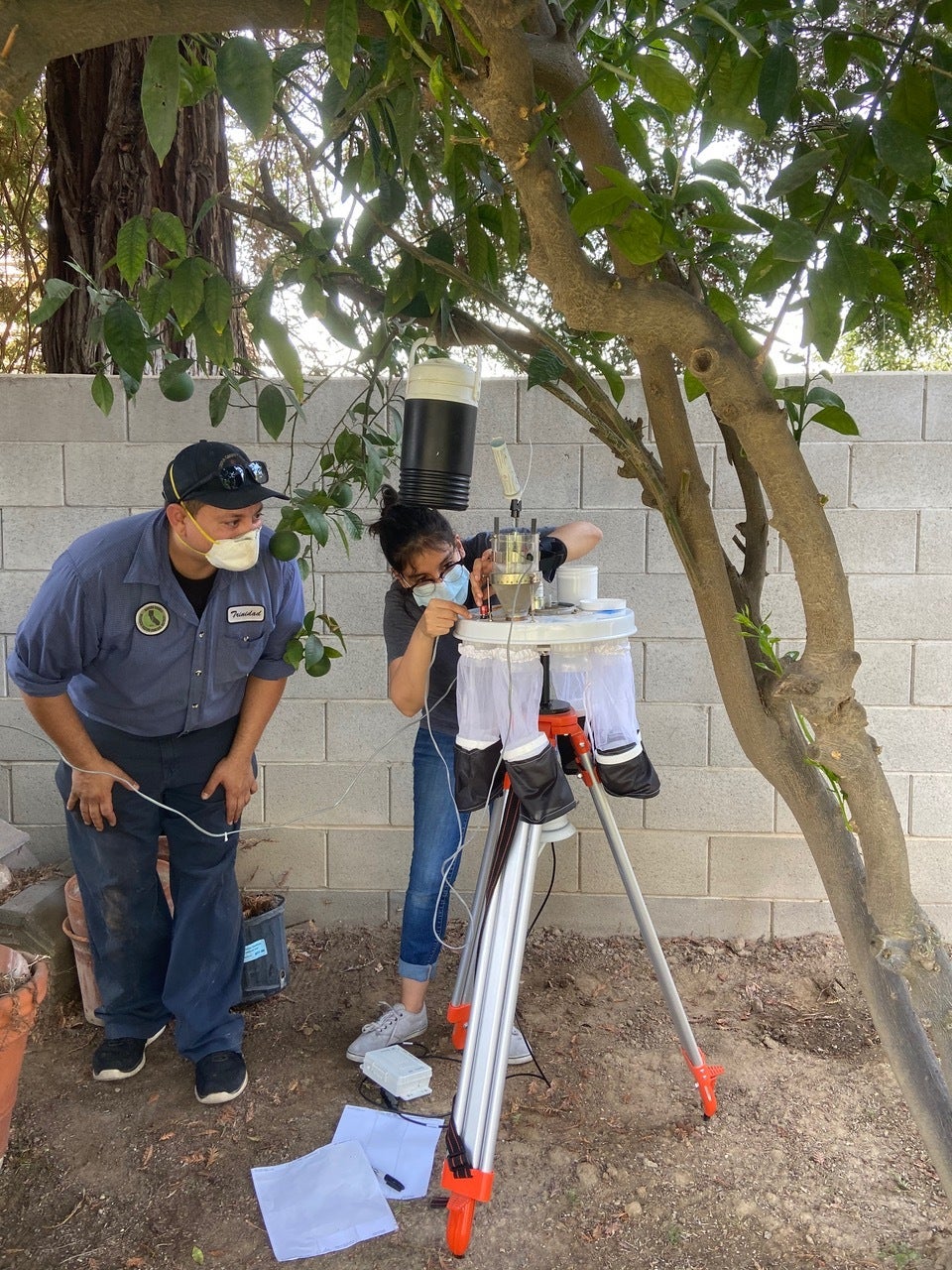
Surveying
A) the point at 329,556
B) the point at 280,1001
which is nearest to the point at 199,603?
the point at 329,556

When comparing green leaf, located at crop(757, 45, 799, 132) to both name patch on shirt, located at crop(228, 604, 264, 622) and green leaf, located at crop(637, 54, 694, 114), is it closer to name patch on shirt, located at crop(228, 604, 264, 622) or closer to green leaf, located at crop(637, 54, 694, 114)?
green leaf, located at crop(637, 54, 694, 114)

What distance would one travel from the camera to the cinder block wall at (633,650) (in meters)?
2.71

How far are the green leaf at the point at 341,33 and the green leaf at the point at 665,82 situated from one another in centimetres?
25

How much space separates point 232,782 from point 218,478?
74cm

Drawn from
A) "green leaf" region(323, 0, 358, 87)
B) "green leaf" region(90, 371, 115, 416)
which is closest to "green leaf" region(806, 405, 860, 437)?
"green leaf" region(323, 0, 358, 87)

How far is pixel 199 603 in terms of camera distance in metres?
2.25

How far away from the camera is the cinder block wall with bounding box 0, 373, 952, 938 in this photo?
8.87ft

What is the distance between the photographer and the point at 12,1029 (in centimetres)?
198

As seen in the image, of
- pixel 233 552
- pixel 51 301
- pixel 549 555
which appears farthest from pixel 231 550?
pixel 51 301

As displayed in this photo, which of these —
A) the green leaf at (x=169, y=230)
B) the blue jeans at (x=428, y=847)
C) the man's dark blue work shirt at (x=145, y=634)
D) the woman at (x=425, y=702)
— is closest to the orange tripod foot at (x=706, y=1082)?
the woman at (x=425, y=702)

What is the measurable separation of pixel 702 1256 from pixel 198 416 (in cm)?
229

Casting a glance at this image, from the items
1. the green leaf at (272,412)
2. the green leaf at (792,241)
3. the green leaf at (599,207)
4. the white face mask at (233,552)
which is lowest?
the white face mask at (233,552)

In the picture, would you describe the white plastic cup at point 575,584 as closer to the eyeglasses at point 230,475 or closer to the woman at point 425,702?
the woman at point 425,702

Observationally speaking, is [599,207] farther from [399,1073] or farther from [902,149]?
[399,1073]
